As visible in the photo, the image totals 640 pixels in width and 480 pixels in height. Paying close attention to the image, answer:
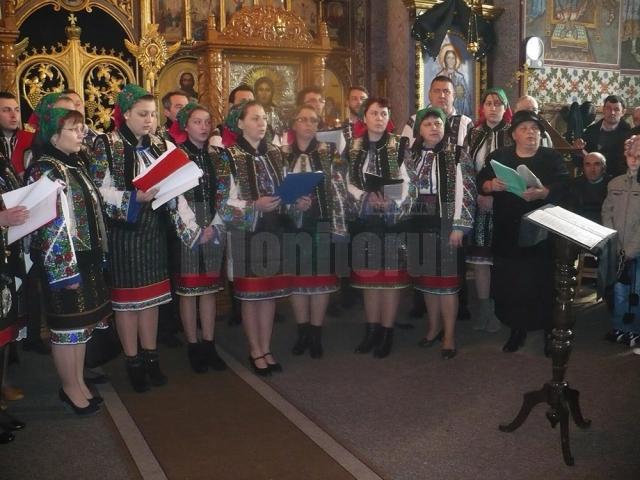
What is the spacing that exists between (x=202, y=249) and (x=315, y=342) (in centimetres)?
98

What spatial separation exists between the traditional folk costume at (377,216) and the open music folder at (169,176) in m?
1.14

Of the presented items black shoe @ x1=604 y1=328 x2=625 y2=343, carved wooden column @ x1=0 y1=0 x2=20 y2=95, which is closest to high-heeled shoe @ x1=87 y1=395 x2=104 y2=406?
black shoe @ x1=604 y1=328 x2=625 y2=343

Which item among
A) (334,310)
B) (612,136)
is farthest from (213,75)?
(612,136)

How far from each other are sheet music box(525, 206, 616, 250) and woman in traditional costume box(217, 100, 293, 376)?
1.54 meters

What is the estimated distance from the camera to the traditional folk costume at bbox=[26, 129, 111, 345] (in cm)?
308

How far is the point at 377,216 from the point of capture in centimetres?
418

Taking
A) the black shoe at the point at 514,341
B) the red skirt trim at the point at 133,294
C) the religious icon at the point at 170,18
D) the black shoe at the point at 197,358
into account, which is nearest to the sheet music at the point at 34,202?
the red skirt trim at the point at 133,294

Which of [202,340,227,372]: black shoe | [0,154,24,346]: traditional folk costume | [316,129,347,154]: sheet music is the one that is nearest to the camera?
[0,154,24,346]: traditional folk costume

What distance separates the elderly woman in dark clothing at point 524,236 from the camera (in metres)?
→ 3.99

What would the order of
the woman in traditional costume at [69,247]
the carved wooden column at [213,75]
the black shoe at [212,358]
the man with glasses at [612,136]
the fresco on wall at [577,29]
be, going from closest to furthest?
the woman in traditional costume at [69,247] → the black shoe at [212,358] → the man with glasses at [612,136] → the carved wooden column at [213,75] → the fresco on wall at [577,29]

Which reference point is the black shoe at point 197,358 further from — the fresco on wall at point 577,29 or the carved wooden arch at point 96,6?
the fresco on wall at point 577,29

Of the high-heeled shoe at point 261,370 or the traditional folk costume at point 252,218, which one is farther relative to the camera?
the high-heeled shoe at point 261,370

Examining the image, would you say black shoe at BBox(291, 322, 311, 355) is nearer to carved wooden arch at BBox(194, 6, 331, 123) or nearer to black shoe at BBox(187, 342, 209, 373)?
black shoe at BBox(187, 342, 209, 373)

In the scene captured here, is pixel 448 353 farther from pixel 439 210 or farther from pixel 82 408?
pixel 82 408
